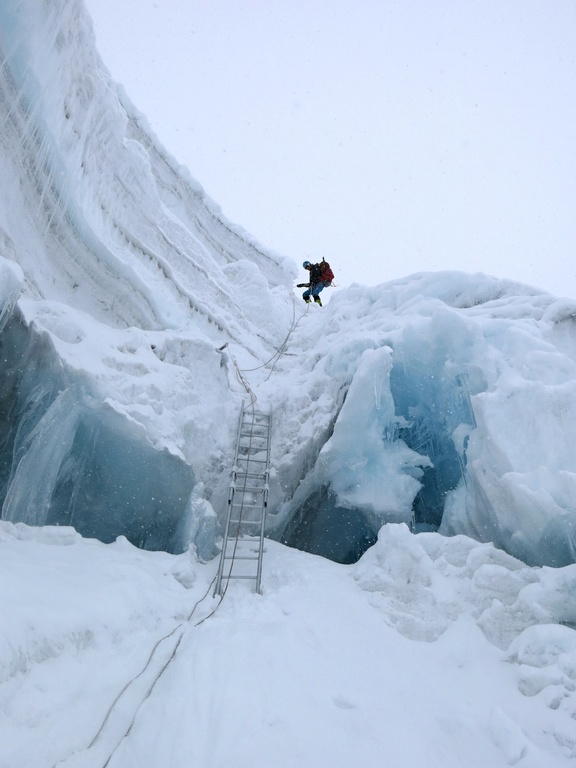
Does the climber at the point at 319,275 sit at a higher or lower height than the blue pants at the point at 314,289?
higher

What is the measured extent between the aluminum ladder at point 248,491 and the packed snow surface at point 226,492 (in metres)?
0.26

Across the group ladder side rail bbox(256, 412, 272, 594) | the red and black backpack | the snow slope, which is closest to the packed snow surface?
the snow slope

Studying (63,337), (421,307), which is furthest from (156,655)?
(421,307)

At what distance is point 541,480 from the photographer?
15.8ft

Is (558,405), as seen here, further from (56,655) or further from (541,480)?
Answer: (56,655)

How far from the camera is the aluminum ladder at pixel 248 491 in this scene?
6.32 m

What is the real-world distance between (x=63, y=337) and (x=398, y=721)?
573 cm

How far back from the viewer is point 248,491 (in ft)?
23.4

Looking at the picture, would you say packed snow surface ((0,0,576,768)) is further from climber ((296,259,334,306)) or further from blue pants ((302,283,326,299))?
blue pants ((302,283,326,299))

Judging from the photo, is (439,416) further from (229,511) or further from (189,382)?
(189,382)

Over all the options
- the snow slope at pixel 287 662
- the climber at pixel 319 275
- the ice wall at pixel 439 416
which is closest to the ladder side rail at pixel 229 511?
the snow slope at pixel 287 662

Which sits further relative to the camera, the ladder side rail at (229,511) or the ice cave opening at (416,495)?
the ice cave opening at (416,495)

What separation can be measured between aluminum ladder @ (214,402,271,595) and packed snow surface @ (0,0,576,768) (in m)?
0.26

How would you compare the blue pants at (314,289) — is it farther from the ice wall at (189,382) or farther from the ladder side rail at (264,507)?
the ladder side rail at (264,507)
